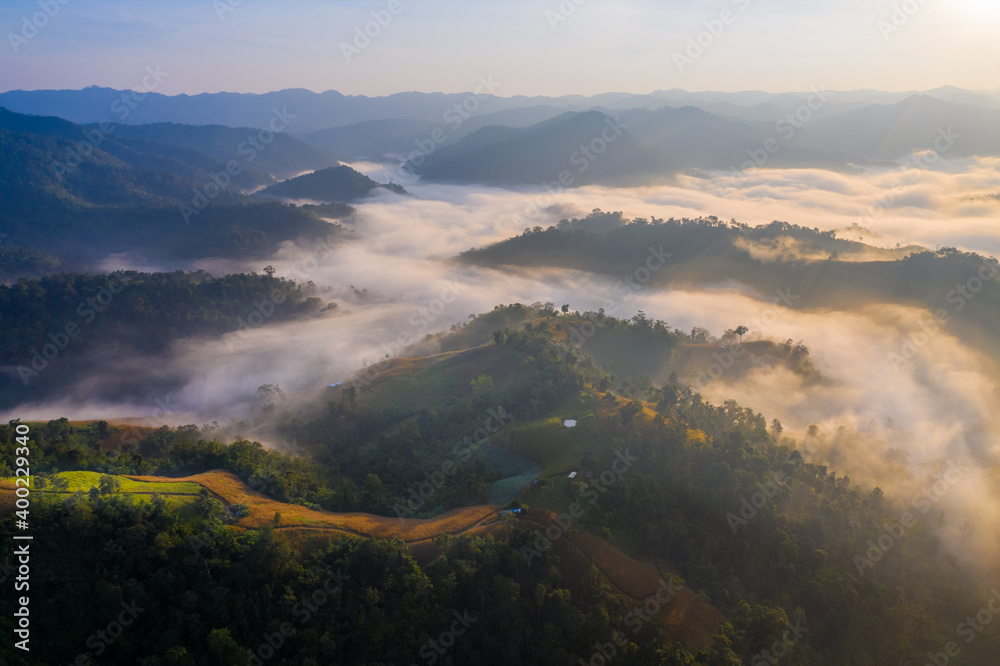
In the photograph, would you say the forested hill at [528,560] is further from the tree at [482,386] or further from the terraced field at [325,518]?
the tree at [482,386]

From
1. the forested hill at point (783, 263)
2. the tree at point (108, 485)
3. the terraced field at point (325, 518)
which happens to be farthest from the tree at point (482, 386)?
the forested hill at point (783, 263)

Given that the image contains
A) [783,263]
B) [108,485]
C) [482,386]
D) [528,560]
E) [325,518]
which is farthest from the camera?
[783,263]

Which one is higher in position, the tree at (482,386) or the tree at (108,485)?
the tree at (108,485)

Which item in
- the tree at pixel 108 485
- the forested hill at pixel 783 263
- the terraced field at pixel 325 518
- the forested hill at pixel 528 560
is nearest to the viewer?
the forested hill at pixel 528 560

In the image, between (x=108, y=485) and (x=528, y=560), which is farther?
(x=108, y=485)

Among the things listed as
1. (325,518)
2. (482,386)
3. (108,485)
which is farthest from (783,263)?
(108,485)

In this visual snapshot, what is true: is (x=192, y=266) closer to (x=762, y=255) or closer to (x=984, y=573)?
(x=762, y=255)

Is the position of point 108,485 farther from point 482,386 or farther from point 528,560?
point 482,386

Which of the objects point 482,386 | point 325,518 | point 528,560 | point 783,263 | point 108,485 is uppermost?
point 783,263

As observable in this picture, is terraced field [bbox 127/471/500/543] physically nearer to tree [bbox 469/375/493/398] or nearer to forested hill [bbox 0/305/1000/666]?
forested hill [bbox 0/305/1000/666]
